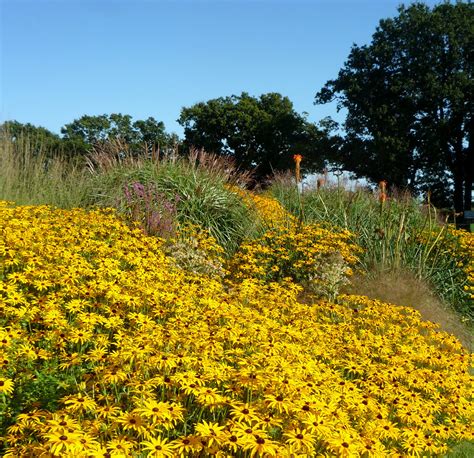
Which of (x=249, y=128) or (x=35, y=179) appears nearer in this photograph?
(x=35, y=179)

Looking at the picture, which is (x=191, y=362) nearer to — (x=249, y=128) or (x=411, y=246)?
(x=411, y=246)

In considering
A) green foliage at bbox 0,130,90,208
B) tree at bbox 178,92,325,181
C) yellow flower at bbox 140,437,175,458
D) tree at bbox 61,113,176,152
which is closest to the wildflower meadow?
yellow flower at bbox 140,437,175,458

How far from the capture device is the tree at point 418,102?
26484 millimetres

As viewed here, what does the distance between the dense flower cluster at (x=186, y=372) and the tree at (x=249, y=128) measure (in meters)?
32.5

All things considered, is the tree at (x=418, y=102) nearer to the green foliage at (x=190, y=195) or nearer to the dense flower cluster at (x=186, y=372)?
the green foliage at (x=190, y=195)

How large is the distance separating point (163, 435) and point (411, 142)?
27133 millimetres

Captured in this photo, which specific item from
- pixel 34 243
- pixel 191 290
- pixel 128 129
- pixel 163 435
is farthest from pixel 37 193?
pixel 128 129

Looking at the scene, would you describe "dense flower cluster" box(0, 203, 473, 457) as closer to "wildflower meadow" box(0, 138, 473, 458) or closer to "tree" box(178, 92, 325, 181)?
"wildflower meadow" box(0, 138, 473, 458)

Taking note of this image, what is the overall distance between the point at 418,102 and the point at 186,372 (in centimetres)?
2733

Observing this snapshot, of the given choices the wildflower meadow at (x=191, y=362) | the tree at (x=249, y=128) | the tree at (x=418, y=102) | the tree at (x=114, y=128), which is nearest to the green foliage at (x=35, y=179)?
the wildflower meadow at (x=191, y=362)

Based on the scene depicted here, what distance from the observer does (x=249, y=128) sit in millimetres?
39250

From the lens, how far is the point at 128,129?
54.0 meters

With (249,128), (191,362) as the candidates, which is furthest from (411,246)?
(249,128)

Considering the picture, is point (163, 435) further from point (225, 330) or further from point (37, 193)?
point (37, 193)
